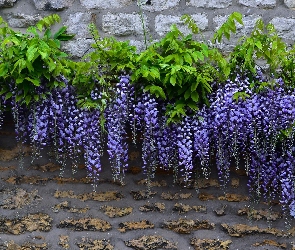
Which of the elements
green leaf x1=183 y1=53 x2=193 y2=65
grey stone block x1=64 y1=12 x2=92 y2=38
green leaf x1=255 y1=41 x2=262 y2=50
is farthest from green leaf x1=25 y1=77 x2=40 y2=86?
green leaf x1=255 y1=41 x2=262 y2=50

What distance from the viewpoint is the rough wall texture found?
4227 mm

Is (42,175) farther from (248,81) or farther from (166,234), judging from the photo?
(248,81)

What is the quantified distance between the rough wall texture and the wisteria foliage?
1.56 feet

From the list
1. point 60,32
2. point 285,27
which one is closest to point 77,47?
point 60,32

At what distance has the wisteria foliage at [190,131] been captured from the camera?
3848mm

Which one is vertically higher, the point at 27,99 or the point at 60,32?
the point at 60,32

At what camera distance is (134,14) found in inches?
168

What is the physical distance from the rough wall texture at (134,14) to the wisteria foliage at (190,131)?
18.7 inches

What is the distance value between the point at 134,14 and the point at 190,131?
949 mm

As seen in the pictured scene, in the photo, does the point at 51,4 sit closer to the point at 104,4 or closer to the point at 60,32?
the point at 60,32

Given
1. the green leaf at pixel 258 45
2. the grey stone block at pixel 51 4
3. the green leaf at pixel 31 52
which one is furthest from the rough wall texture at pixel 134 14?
the green leaf at pixel 31 52

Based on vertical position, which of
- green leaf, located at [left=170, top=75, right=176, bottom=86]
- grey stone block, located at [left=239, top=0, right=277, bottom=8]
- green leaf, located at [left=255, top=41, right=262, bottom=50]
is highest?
grey stone block, located at [left=239, top=0, right=277, bottom=8]

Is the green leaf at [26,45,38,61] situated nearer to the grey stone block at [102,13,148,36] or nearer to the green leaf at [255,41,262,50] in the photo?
the grey stone block at [102,13,148,36]

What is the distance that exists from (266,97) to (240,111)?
0.65 ft
